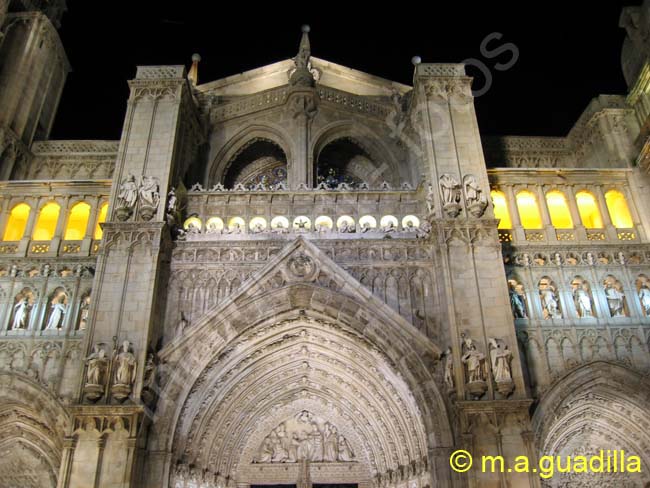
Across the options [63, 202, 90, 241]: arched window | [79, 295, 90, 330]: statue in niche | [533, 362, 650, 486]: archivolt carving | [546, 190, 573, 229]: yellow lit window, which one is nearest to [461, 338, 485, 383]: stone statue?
[533, 362, 650, 486]: archivolt carving

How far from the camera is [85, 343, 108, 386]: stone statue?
14164 mm

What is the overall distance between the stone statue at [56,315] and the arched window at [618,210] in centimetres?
1718

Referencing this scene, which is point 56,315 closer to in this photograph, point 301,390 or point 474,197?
point 301,390

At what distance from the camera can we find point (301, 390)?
1778cm

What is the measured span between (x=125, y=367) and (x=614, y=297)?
543 inches

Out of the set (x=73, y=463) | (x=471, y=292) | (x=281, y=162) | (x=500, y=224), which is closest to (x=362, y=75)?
(x=281, y=162)

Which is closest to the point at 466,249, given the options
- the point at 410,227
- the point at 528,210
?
the point at 410,227

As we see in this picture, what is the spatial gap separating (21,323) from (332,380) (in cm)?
917

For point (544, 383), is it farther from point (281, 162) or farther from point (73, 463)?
point (281, 162)

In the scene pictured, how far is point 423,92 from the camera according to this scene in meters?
19.3

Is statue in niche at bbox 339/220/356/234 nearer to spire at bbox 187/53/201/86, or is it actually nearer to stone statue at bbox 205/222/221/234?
stone statue at bbox 205/222/221/234

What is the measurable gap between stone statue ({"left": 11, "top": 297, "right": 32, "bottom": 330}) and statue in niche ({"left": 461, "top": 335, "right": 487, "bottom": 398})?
12354mm

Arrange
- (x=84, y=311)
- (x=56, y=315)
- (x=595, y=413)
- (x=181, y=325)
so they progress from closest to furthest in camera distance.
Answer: (x=181, y=325), (x=595, y=413), (x=56, y=315), (x=84, y=311)

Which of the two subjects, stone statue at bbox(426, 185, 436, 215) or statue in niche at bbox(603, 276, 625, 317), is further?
stone statue at bbox(426, 185, 436, 215)
